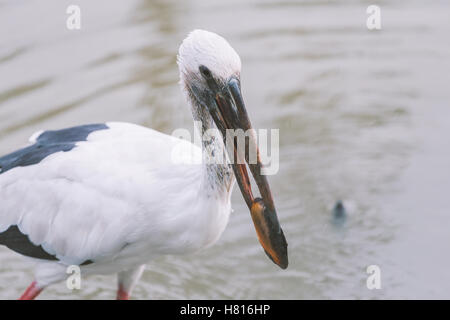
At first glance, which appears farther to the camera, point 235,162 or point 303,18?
point 303,18

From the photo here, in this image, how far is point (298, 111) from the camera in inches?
346

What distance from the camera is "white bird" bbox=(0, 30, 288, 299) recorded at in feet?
16.2

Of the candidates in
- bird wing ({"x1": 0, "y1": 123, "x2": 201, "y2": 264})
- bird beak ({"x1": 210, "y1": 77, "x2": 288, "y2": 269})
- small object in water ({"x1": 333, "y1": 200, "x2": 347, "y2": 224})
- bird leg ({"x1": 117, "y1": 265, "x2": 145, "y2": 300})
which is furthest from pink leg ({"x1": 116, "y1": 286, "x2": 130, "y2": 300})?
small object in water ({"x1": 333, "y1": 200, "x2": 347, "y2": 224})

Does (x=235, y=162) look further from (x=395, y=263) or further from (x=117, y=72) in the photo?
(x=117, y=72)

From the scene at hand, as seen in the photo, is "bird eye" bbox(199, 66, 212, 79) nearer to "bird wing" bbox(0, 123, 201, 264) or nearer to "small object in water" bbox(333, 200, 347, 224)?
"bird wing" bbox(0, 123, 201, 264)

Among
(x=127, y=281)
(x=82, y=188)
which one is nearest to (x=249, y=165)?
(x=82, y=188)

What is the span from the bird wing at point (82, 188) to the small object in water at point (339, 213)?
1.94 m

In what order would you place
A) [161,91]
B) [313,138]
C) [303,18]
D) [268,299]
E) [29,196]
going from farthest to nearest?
1. [303,18]
2. [161,91]
3. [313,138]
4. [268,299]
5. [29,196]

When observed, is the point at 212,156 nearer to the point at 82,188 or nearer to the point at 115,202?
the point at 115,202

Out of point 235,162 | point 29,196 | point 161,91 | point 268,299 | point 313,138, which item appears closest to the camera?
point 235,162

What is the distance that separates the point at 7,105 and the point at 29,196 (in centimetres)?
345

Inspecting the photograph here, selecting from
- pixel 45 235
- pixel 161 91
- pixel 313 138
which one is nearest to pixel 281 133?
pixel 313 138

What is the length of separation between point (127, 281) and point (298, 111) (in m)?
3.32

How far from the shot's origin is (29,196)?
5652 millimetres
